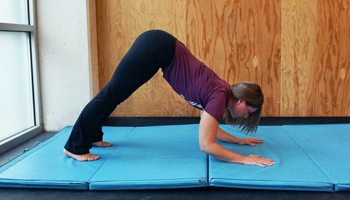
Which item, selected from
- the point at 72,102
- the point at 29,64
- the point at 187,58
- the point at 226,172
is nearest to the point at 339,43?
the point at 187,58

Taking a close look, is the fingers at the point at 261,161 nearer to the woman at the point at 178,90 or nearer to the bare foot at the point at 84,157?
the woman at the point at 178,90

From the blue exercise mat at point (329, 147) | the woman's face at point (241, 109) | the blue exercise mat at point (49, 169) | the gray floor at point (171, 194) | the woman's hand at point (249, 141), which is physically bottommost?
the gray floor at point (171, 194)

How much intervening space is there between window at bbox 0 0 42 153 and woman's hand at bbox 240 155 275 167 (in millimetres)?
1932

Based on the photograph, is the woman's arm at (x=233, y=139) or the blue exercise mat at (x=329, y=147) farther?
the woman's arm at (x=233, y=139)

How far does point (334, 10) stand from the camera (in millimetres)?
4035

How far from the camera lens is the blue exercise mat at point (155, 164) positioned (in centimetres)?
246

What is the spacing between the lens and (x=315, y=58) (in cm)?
412

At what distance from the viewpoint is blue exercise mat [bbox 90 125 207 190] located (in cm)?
246

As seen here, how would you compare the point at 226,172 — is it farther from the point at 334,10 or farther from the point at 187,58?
the point at 334,10

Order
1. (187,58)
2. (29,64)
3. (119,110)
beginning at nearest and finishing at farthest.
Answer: (187,58) < (29,64) < (119,110)

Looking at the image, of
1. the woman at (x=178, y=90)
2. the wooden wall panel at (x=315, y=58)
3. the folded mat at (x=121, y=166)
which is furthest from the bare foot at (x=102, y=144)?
the wooden wall panel at (x=315, y=58)

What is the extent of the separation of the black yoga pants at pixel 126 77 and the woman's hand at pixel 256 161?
834mm

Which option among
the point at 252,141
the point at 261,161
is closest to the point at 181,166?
the point at 261,161

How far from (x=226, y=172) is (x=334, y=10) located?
234 cm
